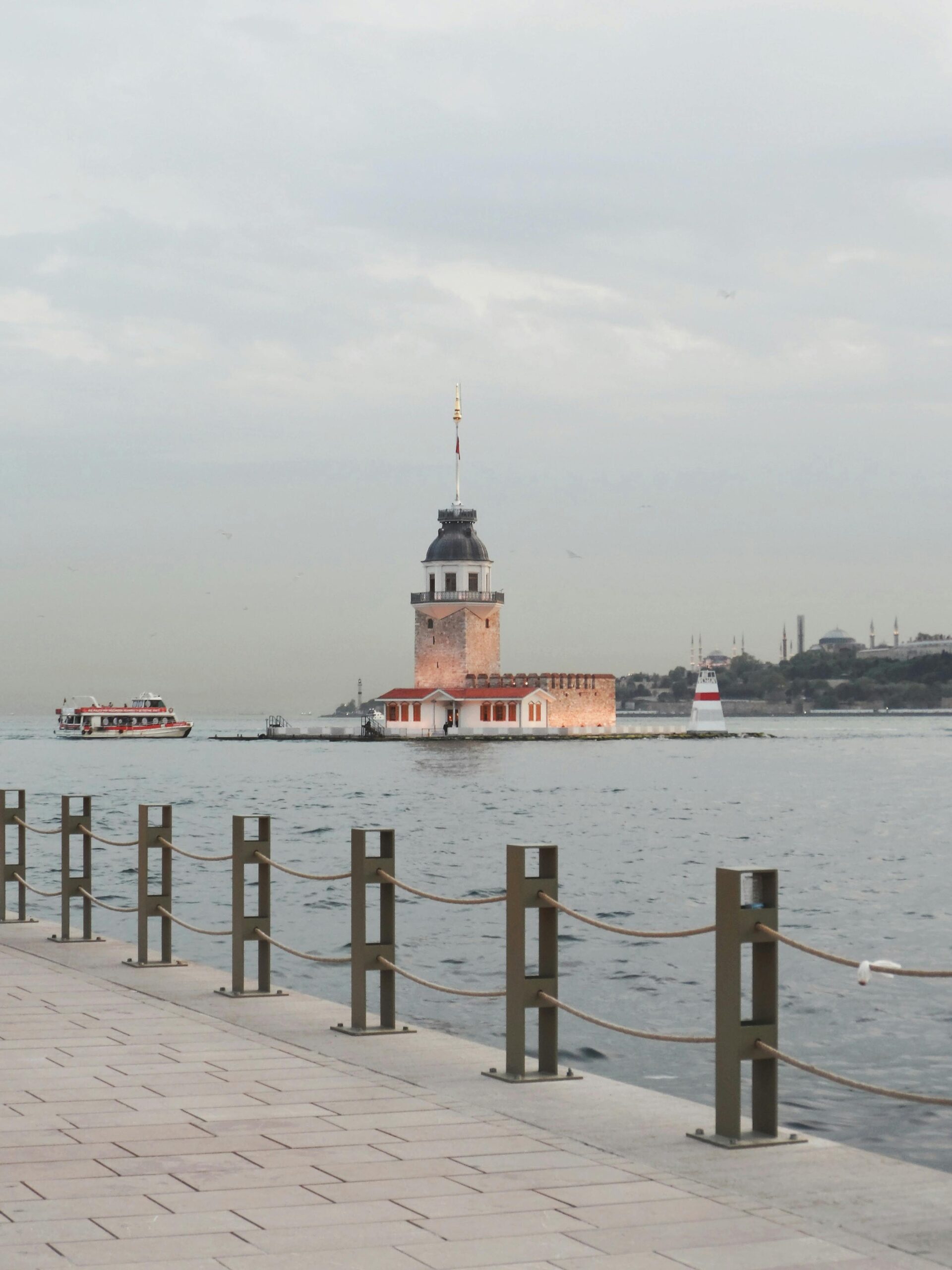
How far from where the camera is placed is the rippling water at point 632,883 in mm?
12812

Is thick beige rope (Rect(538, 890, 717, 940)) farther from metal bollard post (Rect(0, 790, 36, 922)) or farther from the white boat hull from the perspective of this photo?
the white boat hull

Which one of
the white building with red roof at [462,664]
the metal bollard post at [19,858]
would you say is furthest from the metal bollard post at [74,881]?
the white building with red roof at [462,664]

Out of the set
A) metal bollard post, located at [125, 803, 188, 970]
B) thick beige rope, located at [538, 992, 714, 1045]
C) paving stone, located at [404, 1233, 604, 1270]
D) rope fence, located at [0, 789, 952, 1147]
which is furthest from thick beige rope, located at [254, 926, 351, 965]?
paving stone, located at [404, 1233, 604, 1270]

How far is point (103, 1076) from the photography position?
7379mm

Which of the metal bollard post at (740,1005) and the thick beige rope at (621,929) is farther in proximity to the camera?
the thick beige rope at (621,929)

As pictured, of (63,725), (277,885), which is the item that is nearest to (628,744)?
(63,725)

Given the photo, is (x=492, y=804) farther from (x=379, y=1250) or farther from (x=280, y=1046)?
(x=379, y=1250)

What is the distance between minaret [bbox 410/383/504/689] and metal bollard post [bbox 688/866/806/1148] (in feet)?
346

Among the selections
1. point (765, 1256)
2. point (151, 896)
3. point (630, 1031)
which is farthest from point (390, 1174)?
point (151, 896)

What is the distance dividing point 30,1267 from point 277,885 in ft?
77.4

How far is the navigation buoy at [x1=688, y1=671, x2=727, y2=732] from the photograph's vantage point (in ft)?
443

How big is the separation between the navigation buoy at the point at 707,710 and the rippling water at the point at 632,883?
141 ft

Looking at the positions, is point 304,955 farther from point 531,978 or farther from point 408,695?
point 408,695

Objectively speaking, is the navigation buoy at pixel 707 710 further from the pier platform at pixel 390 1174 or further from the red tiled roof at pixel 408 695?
the pier platform at pixel 390 1174
